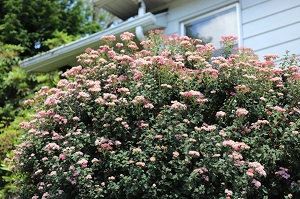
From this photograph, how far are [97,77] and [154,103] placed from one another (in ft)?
2.50

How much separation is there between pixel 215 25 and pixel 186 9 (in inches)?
24.5

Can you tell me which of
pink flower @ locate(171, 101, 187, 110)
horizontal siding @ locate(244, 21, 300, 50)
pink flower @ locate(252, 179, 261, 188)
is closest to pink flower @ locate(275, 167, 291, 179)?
pink flower @ locate(252, 179, 261, 188)

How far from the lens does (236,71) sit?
393 cm

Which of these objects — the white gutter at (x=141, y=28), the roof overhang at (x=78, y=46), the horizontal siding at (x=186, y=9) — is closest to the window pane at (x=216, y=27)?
the horizontal siding at (x=186, y=9)

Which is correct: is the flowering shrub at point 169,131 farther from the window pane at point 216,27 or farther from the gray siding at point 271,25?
the window pane at point 216,27

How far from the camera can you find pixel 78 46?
22.6 feet

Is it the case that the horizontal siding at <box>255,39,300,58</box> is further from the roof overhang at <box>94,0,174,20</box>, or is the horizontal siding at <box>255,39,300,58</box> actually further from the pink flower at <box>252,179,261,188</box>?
the pink flower at <box>252,179,261,188</box>

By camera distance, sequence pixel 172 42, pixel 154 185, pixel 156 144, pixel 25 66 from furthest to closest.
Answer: pixel 25 66 → pixel 172 42 → pixel 156 144 → pixel 154 185

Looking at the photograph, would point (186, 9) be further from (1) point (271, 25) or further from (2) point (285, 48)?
(2) point (285, 48)

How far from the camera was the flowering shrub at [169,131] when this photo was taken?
3355mm

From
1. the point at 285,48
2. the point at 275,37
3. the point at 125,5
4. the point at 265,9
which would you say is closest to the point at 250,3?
the point at 265,9

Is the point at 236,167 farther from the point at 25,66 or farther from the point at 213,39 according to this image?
the point at 25,66

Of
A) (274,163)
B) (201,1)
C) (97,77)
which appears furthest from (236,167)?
(201,1)

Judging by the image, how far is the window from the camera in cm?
570
